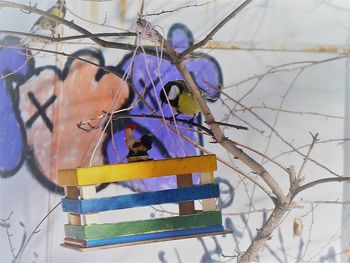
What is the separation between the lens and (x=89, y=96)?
8.04 feet

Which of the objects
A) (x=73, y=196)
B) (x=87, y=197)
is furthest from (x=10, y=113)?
(x=87, y=197)

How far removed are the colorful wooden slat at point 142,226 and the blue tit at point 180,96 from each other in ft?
1.51

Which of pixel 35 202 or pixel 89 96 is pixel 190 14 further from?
pixel 35 202

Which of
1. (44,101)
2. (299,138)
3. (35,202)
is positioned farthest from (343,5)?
(35,202)

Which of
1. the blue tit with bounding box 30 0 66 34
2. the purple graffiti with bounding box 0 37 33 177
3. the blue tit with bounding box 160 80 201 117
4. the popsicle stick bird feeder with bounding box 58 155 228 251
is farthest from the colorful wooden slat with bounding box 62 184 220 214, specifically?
the blue tit with bounding box 30 0 66 34

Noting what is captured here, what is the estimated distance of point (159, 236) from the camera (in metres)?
1.48

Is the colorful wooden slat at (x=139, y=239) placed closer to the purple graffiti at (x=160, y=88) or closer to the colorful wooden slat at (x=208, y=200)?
the colorful wooden slat at (x=208, y=200)

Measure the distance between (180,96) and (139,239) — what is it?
0.57m

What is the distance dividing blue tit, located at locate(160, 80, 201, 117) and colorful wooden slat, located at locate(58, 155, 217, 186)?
0.35 metres

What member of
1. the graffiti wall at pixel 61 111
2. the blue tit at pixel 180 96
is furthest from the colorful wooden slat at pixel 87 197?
the graffiti wall at pixel 61 111

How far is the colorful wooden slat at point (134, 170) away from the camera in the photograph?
1.43m

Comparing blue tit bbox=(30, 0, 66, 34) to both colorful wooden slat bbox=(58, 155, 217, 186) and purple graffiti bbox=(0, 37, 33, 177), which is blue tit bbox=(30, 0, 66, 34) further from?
colorful wooden slat bbox=(58, 155, 217, 186)

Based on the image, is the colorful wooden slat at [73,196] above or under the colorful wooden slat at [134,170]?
under

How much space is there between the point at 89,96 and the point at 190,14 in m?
0.58
